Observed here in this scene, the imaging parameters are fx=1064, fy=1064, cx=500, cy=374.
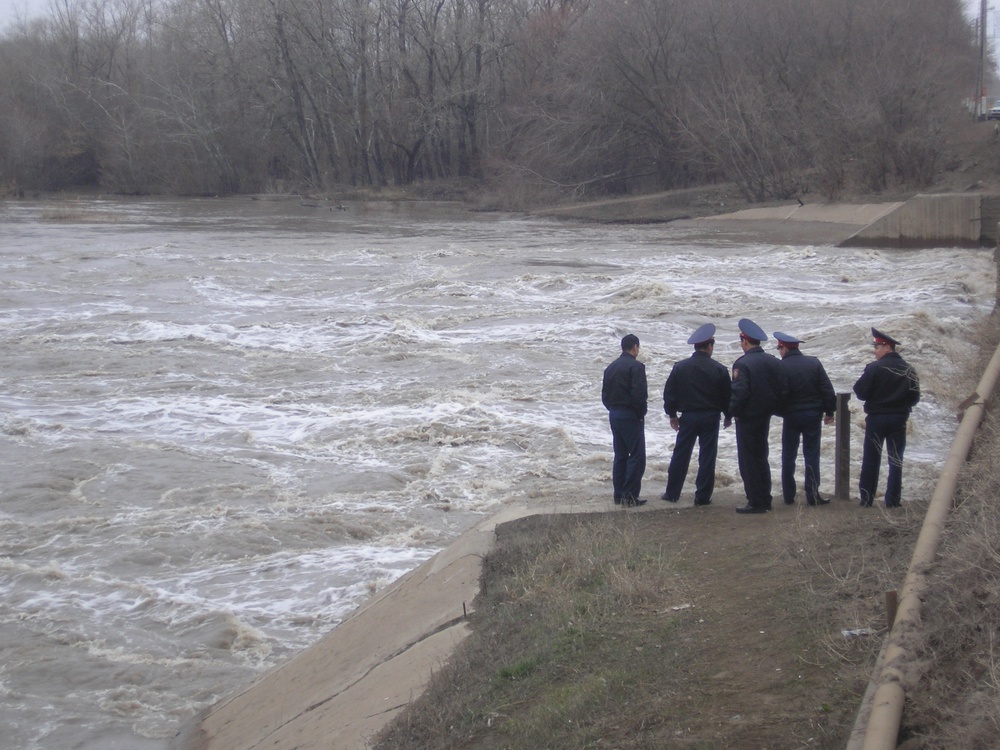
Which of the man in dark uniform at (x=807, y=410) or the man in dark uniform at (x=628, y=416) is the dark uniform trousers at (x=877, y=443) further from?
the man in dark uniform at (x=628, y=416)

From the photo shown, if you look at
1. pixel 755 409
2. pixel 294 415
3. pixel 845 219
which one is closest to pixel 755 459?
pixel 755 409

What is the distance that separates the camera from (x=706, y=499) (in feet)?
28.3

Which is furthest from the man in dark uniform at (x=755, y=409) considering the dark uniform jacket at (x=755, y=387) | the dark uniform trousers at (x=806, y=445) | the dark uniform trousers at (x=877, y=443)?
the dark uniform trousers at (x=877, y=443)

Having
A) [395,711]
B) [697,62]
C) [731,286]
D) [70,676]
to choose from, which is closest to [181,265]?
[731,286]

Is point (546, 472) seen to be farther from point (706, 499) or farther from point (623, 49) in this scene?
point (623, 49)

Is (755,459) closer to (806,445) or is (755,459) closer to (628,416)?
(806,445)

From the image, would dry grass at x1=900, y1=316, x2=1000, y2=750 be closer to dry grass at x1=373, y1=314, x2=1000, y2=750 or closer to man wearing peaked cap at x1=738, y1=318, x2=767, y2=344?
dry grass at x1=373, y1=314, x2=1000, y2=750

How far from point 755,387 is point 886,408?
1.03 metres

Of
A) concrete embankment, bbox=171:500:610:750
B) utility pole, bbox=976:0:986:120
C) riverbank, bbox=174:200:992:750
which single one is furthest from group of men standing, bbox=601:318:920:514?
utility pole, bbox=976:0:986:120

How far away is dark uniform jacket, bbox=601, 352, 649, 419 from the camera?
8703mm

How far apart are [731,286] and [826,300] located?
2862 mm

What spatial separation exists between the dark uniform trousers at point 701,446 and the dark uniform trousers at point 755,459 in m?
0.26

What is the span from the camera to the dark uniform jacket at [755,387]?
8.21 metres

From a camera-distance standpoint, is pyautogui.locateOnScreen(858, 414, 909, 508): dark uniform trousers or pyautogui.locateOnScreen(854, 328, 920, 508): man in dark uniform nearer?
pyautogui.locateOnScreen(854, 328, 920, 508): man in dark uniform
